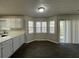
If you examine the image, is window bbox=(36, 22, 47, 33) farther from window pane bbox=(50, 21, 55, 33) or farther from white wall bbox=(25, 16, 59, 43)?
window pane bbox=(50, 21, 55, 33)

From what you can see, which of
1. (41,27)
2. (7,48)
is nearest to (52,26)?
(41,27)

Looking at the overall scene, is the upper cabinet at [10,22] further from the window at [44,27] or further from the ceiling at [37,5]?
the window at [44,27]

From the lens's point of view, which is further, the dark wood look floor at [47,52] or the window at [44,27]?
the window at [44,27]

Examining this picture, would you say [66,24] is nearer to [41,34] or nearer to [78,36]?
[78,36]

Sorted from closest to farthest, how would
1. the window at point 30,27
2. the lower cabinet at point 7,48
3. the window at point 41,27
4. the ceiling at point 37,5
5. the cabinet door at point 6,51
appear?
1. the lower cabinet at point 7,48
2. the cabinet door at point 6,51
3. the ceiling at point 37,5
4. the window at point 30,27
5. the window at point 41,27

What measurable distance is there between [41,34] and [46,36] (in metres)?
0.49

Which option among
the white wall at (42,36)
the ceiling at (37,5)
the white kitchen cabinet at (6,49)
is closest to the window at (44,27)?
the white wall at (42,36)

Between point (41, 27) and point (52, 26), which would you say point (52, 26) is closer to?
point (52, 26)

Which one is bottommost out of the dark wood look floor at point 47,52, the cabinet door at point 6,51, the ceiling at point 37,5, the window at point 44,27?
the dark wood look floor at point 47,52

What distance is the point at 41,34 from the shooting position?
10828 millimetres

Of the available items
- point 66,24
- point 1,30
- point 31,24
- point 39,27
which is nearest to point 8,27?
point 1,30

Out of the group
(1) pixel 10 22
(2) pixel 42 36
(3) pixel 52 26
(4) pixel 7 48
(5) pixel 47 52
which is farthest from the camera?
(2) pixel 42 36

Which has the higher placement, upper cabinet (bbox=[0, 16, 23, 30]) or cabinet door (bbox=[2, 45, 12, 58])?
upper cabinet (bbox=[0, 16, 23, 30])

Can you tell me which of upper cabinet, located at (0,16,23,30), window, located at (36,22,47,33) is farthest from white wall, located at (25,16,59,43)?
upper cabinet, located at (0,16,23,30)
